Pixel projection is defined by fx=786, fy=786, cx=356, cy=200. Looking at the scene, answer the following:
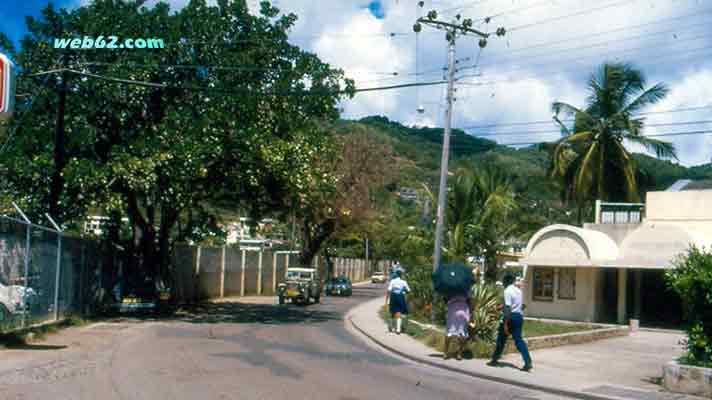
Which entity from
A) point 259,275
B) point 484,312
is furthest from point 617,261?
point 259,275

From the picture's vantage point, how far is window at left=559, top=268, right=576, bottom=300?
28.2 metres

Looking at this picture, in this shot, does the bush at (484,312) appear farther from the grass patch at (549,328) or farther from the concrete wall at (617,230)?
the concrete wall at (617,230)

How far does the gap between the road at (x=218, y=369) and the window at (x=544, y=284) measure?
35.2 feet

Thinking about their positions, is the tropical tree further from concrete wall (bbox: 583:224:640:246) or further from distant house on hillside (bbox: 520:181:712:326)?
concrete wall (bbox: 583:224:640:246)

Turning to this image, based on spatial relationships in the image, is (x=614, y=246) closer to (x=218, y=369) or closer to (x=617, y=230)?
(x=617, y=230)

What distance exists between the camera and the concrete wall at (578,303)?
27.5 metres

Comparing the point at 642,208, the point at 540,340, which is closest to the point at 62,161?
the point at 540,340

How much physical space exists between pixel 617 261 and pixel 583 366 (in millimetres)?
11103

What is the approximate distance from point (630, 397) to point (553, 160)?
2666 cm

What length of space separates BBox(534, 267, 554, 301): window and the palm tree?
25.0 ft

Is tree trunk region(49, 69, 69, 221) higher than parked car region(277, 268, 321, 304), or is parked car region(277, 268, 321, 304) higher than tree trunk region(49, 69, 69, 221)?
tree trunk region(49, 69, 69, 221)

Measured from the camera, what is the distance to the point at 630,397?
11859 millimetres

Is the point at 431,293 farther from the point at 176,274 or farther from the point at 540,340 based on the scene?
the point at 176,274

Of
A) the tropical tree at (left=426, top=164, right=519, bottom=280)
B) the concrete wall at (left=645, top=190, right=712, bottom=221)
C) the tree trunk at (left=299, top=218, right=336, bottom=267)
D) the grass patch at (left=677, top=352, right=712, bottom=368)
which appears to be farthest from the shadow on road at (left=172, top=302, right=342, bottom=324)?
the tree trunk at (left=299, top=218, right=336, bottom=267)
